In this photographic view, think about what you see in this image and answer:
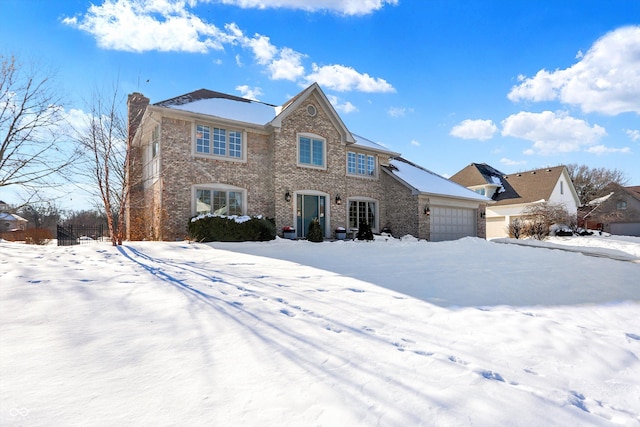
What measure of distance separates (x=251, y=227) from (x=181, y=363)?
9.99 m

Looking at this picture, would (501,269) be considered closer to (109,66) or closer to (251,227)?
(251,227)

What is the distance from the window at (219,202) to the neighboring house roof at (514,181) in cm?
2089

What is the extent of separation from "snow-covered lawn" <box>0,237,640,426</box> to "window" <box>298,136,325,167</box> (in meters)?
9.78

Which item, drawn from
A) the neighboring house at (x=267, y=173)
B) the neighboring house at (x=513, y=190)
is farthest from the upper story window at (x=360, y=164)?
the neighboring house at (x=513, y=190)

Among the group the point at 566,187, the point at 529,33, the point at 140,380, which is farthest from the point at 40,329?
the point at 566,187

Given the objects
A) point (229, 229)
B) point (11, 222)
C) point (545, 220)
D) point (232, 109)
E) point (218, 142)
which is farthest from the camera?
point (11, 222)

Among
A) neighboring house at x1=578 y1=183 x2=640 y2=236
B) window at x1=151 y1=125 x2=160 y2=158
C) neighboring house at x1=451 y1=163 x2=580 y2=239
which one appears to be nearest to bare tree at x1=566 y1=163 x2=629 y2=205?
neighboring house at x1=578 y1=183 x2=640 y2=236

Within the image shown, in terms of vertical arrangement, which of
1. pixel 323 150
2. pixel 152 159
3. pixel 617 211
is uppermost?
pixel 323 150

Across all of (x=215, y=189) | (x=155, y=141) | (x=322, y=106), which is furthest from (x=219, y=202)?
(x=322, y=106)

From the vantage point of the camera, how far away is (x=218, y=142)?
13.4 m

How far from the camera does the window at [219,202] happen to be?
12.8 m

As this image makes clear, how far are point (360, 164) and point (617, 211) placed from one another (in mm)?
30132

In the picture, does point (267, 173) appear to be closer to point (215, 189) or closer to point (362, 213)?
point (215, 189)

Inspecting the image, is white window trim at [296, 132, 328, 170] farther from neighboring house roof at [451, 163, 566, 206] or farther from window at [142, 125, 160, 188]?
neighboring house roof at [451, 163, 566, 206]
